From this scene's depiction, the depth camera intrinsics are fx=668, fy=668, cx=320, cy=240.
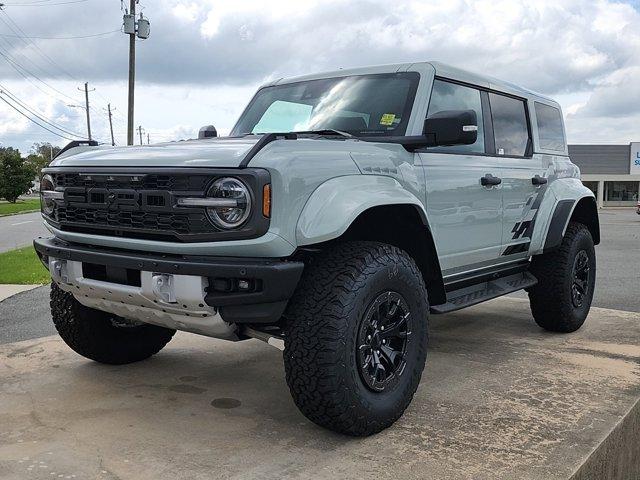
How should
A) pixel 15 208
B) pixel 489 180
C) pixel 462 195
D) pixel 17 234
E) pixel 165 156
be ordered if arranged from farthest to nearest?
pixel 15 208 → pixel 17 234 → pixel 489 180 → pixel 462 195 → pixel 165 156

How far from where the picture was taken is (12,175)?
5175 cm

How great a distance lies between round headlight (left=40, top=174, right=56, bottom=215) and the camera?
361cm

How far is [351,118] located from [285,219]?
1394mm

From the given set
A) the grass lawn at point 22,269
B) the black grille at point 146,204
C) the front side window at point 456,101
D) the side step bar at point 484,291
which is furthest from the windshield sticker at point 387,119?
the grass lawn at point 22,269

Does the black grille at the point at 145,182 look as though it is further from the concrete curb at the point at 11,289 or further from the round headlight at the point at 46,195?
the concrete curb at the point at 11,289

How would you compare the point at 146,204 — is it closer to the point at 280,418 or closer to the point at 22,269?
the point at 280,418

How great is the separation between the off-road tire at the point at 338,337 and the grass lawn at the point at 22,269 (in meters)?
7.64

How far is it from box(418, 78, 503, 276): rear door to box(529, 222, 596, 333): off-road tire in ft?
2.72

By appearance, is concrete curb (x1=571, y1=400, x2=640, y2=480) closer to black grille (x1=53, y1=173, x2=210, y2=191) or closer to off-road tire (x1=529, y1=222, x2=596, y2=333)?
off-road tire (x1=529, y1=222, x2=596, y2=333)

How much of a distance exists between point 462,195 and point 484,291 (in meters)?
0.92

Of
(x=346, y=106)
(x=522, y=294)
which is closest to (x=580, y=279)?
(x=522, y=294)

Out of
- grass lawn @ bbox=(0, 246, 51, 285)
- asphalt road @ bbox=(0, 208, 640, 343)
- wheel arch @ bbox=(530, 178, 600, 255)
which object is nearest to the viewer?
wheel arch @ bbox=(530, 178, 600, 255)

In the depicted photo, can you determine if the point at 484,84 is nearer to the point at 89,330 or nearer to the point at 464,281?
the point at 464,281

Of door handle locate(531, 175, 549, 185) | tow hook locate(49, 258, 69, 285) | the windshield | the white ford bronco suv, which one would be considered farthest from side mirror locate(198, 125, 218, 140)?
door handle locate(531, 175, 549, 185)
